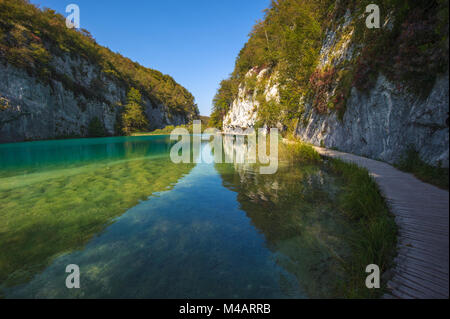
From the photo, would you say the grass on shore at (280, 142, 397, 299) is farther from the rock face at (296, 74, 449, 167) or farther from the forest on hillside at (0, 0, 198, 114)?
the forest on hillside at (0, 0, 198, 114)

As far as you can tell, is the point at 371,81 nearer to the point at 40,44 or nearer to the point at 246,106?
the point at 246,106

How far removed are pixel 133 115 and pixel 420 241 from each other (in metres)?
70.3

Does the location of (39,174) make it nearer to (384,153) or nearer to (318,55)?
(384,153)

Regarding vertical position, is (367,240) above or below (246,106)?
below

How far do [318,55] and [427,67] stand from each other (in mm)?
16941

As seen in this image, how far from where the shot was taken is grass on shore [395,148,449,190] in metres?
4.97

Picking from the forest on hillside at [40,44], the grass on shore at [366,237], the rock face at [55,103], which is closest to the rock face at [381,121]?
the grass on shore at [366,237]

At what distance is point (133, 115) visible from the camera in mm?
62719

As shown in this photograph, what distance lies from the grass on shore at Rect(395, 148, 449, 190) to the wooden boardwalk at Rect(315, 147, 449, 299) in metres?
0.34

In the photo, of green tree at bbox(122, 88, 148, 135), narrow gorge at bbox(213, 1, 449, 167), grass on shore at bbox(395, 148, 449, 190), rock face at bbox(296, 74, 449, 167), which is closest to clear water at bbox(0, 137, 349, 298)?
grass on shore at bbox(395, 148, 449, 190)

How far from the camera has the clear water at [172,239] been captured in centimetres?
328

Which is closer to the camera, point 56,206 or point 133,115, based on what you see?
point 56,206

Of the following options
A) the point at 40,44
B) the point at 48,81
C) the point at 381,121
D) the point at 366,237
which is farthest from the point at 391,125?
the point at 40,44

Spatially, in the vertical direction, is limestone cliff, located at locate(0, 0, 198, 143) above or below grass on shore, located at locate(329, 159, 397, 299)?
above
